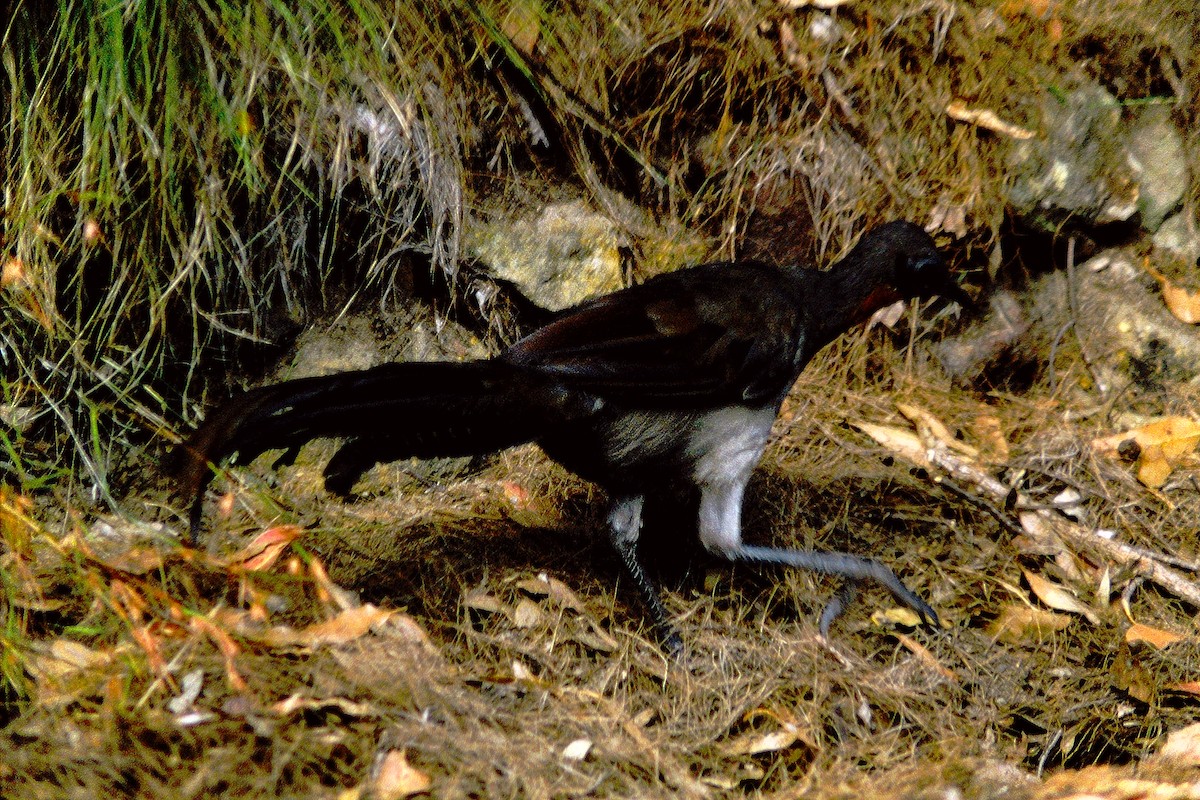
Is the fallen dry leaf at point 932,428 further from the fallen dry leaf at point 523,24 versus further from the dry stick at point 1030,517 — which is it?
the fallen dry leaf at point 523,24

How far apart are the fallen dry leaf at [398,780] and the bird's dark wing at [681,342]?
116cm

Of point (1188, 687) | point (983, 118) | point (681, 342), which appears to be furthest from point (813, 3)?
point (1188, 687)

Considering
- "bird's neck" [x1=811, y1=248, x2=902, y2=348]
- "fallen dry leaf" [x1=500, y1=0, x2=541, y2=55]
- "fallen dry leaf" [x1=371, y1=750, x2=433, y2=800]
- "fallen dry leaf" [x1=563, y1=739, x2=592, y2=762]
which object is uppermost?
"fallen dry leaf" [x1=500, y1=0, x2=541, y2=55]

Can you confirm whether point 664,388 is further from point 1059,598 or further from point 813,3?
point 813,3

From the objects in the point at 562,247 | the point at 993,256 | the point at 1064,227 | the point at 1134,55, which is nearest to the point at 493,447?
the point at 562,247

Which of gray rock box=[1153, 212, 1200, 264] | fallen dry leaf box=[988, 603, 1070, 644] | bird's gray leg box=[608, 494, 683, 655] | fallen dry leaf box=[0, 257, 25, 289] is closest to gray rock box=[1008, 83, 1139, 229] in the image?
gray rock box=[1153, 212, 1200, 264]

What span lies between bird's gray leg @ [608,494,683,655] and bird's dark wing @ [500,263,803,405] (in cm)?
36

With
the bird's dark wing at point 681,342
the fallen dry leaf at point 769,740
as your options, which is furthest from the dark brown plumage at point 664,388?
the fallen dry leaf at point 769,740

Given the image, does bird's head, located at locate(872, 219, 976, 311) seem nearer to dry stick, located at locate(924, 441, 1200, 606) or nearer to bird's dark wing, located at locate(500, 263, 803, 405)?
bird's dark wing, located at locate(500, 263, 803, 405)

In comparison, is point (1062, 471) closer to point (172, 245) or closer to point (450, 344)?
point (450, 344)

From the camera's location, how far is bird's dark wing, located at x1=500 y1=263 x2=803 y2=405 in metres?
3.04

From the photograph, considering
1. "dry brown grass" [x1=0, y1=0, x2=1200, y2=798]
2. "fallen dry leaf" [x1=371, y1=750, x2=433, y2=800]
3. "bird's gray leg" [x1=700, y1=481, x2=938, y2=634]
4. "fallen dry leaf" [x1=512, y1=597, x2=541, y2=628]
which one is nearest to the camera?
"fallen dry leaf" [x1=371, y1=750, x2=433, y2=800]

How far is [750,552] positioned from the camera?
3305 mm

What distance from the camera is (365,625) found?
8.43 feet
